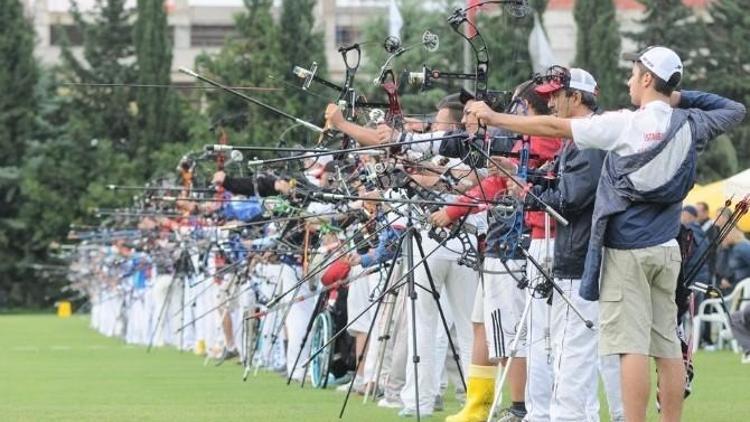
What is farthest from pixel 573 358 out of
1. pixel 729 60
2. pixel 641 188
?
pixel 729 60

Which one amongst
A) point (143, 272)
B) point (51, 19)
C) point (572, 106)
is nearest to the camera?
point (572, 106)

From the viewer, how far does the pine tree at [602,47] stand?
62.1 m

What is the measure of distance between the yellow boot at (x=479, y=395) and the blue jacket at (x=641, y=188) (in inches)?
115

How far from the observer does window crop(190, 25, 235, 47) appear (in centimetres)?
9631

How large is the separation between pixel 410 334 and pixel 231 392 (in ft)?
11.1

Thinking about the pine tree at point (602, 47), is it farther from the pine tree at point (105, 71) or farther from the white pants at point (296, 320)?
the white pants at point (296, 320)

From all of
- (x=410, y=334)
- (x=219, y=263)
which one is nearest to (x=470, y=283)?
(x=410, y=334)

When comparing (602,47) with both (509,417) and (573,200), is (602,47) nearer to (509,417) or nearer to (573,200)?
(509,417)

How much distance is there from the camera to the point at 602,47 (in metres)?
62.8

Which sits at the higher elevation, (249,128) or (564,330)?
(249,128)

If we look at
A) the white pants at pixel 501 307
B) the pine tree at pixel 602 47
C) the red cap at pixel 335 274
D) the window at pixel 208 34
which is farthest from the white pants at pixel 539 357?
the window at pixel 208 34

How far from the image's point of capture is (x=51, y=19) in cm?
9406

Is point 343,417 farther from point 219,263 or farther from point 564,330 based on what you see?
point 219,263

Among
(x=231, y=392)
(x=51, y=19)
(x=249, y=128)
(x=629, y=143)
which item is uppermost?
(x=51, y=19)
